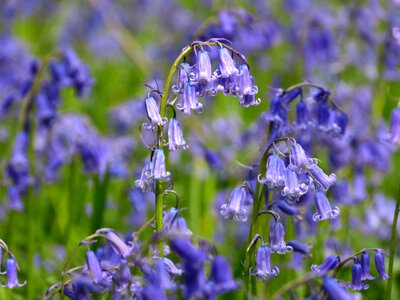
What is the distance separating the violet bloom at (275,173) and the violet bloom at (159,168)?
0.42 meters

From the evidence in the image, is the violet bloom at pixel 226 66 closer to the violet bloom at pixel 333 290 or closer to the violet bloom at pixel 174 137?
the violet bloom at pixel 174 137

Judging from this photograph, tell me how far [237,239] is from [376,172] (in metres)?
1.69

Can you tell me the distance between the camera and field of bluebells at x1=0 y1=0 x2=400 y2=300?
365cm

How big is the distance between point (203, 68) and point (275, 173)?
563 mm

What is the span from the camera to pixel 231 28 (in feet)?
22.0

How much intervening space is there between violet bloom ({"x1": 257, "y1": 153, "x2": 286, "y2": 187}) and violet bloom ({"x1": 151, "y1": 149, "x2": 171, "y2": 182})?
0.42 m

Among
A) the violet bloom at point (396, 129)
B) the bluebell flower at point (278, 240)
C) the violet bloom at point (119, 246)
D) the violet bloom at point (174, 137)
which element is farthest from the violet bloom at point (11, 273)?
A: the violet bloom at point (396, 129)

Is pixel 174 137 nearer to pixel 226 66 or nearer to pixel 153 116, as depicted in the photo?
pixel 153 116

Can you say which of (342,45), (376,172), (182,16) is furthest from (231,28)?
(182,16)

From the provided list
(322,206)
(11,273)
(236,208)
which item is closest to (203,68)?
(236,208)

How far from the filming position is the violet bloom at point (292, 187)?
362 centimetres

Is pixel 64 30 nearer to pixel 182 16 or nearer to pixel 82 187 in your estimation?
pixel 182 16

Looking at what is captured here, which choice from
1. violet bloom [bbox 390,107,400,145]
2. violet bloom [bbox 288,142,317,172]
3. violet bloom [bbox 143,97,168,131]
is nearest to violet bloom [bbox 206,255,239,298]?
violet bloom [bbox 288,142,317,172]

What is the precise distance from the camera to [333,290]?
10.2ft
